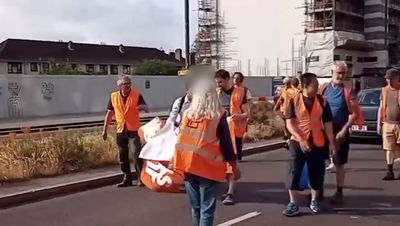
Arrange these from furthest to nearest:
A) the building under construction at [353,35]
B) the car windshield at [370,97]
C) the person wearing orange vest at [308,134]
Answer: the building under construction at [353,35] < the car windshield at [370,97] < the person wearing orange vest at [308,134]

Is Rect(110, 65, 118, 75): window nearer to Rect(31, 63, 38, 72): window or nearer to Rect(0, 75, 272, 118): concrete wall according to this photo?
Rect(31, 63, 38, 72): window

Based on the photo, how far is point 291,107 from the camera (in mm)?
7438

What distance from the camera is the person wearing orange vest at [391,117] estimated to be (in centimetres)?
980

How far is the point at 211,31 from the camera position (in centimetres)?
8256

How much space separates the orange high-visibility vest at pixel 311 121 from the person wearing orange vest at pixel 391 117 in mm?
2893

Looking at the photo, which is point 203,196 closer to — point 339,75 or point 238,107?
point 339,75

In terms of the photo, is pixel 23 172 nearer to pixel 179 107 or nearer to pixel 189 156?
pixel 179 107

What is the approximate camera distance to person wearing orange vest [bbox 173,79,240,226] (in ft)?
17.4

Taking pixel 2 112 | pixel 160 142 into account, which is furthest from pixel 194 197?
pixel 2 112

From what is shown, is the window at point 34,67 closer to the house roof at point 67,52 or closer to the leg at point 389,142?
the house roof at point 67,52

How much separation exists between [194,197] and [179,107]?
2.81 meters

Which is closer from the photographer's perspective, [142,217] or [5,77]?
[142,217]

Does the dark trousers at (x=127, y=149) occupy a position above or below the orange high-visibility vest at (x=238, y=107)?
below

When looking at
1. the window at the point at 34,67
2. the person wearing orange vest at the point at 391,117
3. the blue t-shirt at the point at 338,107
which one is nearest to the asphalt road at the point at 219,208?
the person wearing orange vest at the point at 391,117
